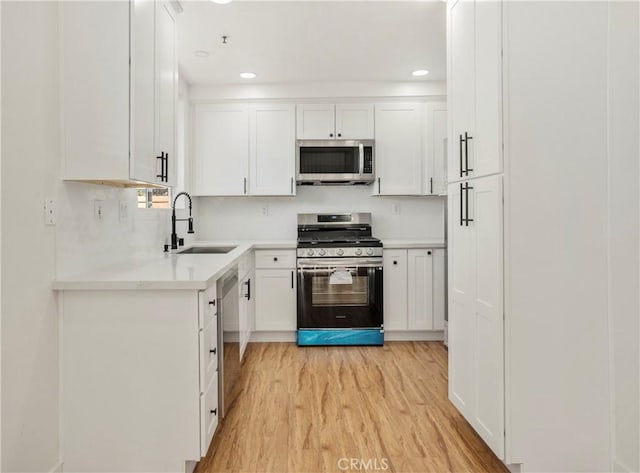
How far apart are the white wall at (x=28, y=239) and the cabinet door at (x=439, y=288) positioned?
10.1 ft

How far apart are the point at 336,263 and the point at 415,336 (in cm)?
107

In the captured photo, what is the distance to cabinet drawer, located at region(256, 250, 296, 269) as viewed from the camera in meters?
3.84

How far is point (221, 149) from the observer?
13.3 ft

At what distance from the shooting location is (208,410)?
1.89 meters

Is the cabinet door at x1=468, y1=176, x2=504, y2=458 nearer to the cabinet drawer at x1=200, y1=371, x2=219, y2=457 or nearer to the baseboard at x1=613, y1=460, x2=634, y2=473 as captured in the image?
the baseboard at x1=613, y1=460, x2=634, y2=473

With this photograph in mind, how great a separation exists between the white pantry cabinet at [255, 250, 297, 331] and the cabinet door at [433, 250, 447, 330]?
4.37 ft

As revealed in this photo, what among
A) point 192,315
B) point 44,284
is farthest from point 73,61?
point 192,315

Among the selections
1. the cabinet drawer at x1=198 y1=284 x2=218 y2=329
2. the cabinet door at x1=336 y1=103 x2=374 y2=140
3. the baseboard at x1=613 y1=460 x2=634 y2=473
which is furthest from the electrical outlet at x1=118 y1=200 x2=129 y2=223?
the baseboard at x1=613 y1=460 x2=634 y2=473

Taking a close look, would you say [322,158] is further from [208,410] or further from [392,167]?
[208,410]

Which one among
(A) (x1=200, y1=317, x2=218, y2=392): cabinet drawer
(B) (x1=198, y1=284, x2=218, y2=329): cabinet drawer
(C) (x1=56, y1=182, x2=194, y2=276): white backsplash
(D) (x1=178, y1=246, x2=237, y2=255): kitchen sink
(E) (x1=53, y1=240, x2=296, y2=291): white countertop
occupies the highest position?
(C) (x1=56, y1=182, x2=194, y2=276): white backsplash

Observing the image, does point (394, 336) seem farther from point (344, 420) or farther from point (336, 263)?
point (344, 420)

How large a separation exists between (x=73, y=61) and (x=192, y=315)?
1222mm

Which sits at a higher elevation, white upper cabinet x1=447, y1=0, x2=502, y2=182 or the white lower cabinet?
white upper cabinet x1=447, y1=0, x2=502, y2=182

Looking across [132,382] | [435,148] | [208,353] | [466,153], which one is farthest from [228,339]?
[435,148]
